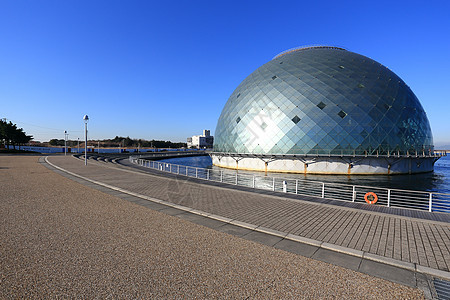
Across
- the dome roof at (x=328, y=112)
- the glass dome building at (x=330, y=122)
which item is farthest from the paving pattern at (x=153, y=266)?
the dome roof at (x=328, y=112)

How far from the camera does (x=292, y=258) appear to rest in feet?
16.6

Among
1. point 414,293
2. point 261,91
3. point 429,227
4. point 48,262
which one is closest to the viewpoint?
point 414,293

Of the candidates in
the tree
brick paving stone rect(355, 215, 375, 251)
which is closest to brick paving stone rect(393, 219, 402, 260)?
brick paving stone rect(355, 215, 375, 251)

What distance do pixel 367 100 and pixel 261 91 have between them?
17599 mm

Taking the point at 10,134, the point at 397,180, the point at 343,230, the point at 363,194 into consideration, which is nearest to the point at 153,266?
the point at 343,230

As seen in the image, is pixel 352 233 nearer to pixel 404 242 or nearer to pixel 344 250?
pixel 404 242

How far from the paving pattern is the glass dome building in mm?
28733

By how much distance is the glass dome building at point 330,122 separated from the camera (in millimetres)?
31797

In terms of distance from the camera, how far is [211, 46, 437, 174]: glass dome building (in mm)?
31797

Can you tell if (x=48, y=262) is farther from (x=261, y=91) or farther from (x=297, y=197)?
(x=261, y=91)

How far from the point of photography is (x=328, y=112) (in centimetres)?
3250

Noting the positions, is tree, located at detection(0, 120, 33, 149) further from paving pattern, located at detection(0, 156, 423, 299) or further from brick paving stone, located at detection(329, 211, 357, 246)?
brick paving stone, located at detection(329, 211, 357, 246)

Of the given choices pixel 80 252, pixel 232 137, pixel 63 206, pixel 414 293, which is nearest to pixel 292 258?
pixel 414 293

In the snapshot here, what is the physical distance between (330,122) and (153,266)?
3371 cm
